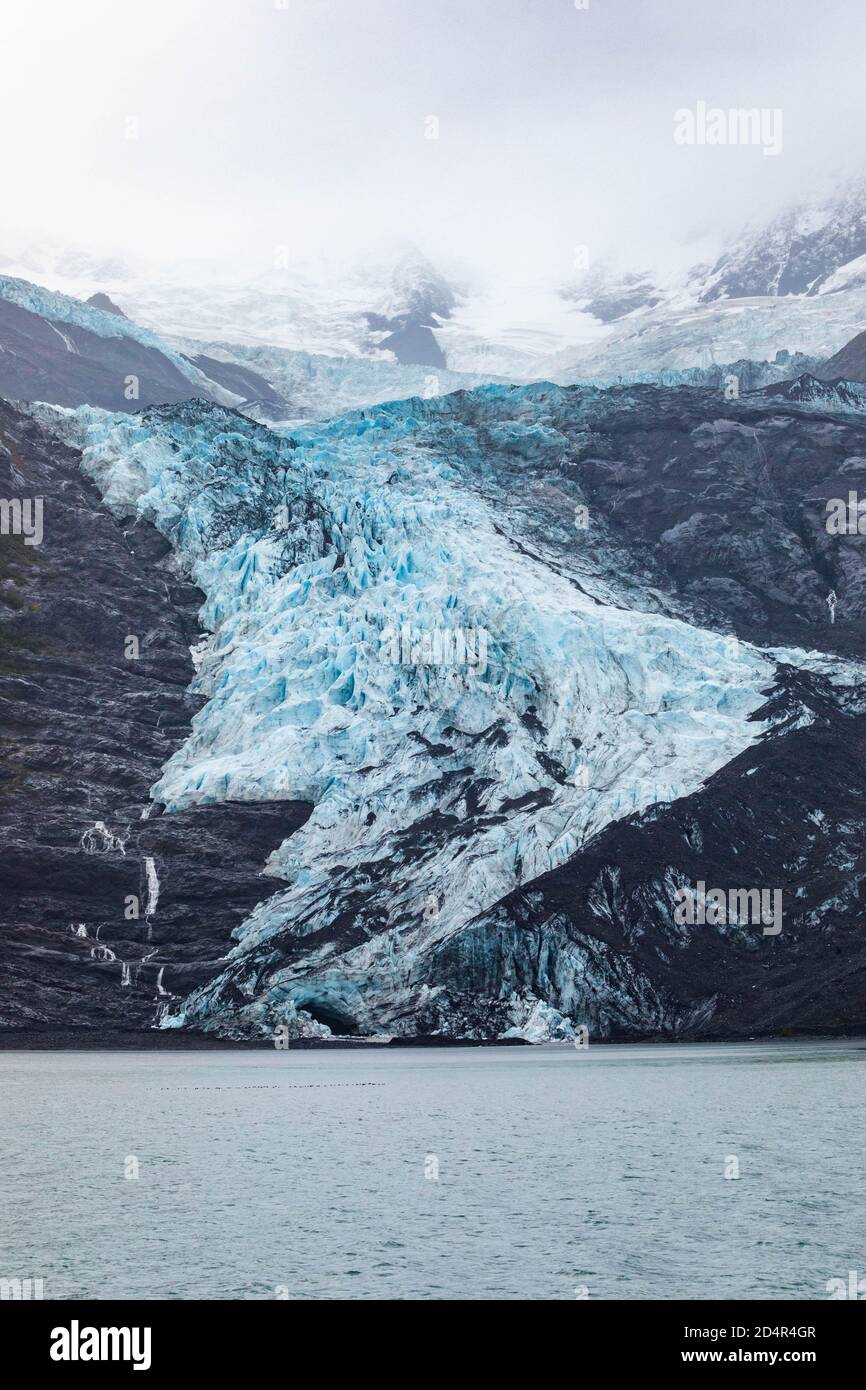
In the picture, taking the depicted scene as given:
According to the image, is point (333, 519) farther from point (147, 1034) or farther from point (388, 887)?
point (147, 1034)

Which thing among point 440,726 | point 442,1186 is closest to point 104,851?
point 440,726

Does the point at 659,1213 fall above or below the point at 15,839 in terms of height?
below

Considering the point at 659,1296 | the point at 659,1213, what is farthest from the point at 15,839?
the point at 659,1296

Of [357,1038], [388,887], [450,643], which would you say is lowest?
[357,1038]

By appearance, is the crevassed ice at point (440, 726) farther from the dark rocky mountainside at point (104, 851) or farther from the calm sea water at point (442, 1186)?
the calm sea water at point (442, 1186)

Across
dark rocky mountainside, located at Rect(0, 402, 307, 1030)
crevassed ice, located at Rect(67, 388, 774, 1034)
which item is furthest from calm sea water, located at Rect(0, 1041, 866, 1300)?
crevassed ice, located at Rect(67, 388, 774, 1034)

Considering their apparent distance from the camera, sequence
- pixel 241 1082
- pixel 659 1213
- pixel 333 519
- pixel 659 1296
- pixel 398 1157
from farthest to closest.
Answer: pixel 333 519 → pixel 241 1082 → pixel 398 1157 → pixel 659 1213 → pixel 659 1296
